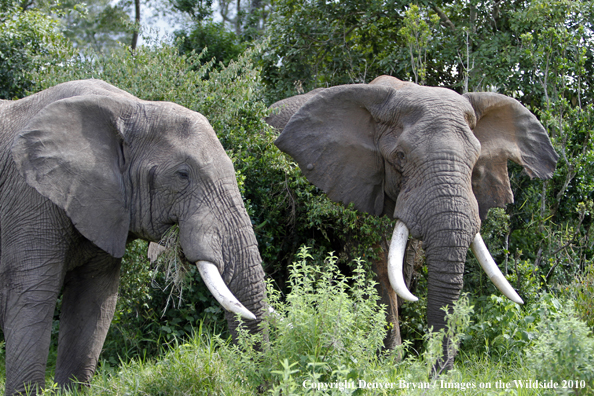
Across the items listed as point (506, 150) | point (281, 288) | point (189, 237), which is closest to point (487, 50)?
point (506, 150)

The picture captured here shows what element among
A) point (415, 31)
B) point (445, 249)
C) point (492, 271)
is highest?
point (415, 31)

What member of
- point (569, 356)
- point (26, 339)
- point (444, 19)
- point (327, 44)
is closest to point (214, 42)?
point (327, 44)

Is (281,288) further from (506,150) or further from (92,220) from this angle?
(92,220)

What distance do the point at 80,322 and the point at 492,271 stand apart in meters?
3.13

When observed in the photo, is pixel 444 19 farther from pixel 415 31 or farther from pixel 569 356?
pixel 569 356

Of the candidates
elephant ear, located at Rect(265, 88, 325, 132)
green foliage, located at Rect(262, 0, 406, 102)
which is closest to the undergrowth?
elephant ear, located at Rect(265, 88, 325, 132)

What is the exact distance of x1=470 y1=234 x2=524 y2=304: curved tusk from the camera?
5.01 metres

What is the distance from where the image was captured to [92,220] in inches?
166

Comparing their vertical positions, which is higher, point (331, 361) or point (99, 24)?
point (99, 24)

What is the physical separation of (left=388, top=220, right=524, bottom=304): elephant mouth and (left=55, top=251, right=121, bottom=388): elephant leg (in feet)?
6.75

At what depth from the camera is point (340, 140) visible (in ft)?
19.4

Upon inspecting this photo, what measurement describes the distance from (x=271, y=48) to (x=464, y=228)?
5766 millimetres

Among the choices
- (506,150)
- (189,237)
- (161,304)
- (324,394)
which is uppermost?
(506,150)

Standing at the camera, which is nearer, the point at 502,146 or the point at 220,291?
the point at 220,291
